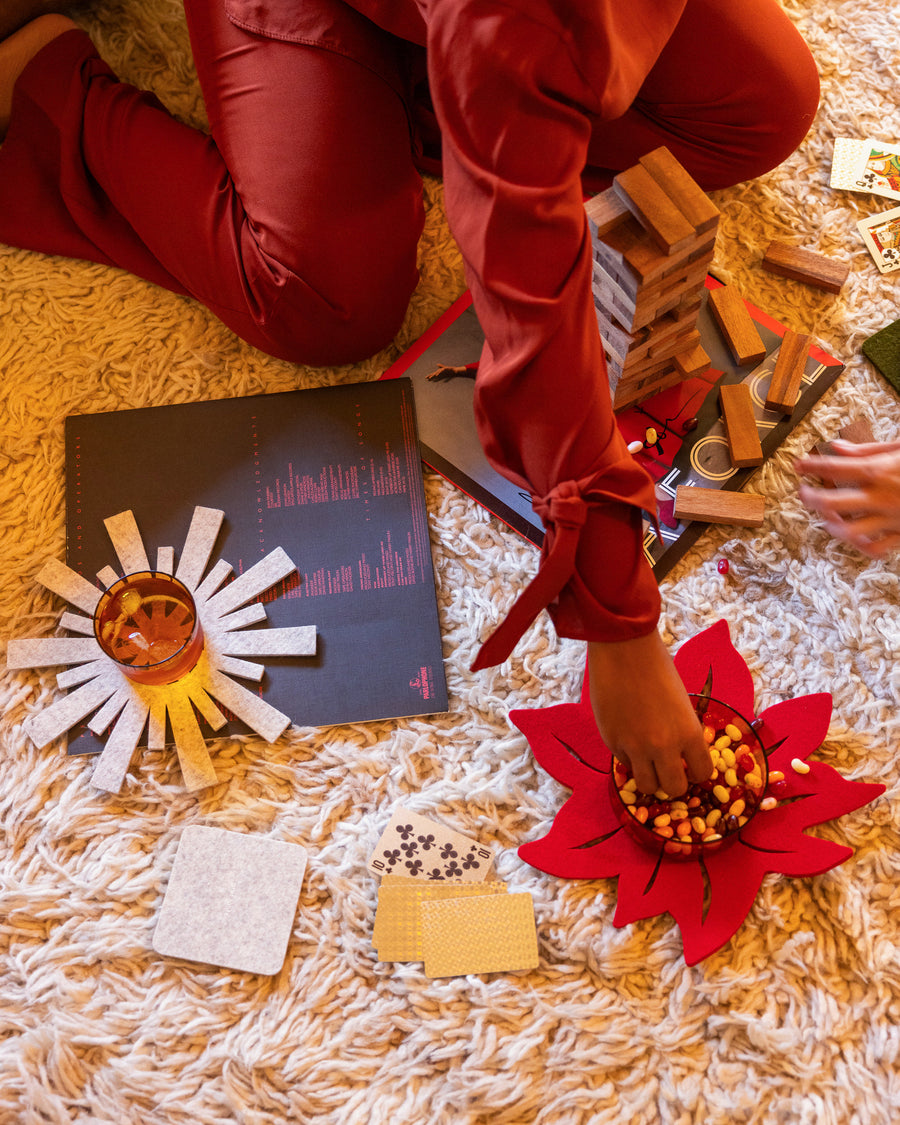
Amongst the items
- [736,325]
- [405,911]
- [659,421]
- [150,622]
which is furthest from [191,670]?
[736,325]

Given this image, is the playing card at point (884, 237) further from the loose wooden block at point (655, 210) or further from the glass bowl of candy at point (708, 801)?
the glass bowl of candy at point (708, 801)

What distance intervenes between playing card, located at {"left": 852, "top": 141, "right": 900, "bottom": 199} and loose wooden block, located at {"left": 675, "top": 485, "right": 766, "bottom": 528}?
18.1 inches

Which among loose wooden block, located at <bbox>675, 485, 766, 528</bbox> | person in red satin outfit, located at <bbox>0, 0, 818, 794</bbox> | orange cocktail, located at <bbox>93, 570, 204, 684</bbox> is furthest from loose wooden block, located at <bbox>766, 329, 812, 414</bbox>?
orange cocktail, located at <bbox>93, 570, 204, 684</bbox>

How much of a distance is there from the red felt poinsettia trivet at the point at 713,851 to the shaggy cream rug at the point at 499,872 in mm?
19

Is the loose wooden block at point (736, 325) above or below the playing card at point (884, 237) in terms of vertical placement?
below

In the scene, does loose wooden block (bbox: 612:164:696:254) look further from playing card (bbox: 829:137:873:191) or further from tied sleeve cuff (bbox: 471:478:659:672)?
playing card (bbox: 829:137:873:191)

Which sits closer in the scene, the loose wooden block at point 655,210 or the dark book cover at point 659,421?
the loose wooden block at point 655,210

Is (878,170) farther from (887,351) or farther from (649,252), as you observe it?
(649,252)

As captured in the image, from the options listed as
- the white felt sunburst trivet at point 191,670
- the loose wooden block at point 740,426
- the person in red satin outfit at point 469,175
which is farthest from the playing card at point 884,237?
the white felt sunburst trivet at point 191,670

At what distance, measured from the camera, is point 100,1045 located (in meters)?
0.79

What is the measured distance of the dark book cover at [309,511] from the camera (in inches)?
36.4

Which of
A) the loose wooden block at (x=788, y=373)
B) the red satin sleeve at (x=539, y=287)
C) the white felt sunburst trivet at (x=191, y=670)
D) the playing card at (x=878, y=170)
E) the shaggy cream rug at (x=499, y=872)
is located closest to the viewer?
the red satin sleeve at (x=539, y=287)

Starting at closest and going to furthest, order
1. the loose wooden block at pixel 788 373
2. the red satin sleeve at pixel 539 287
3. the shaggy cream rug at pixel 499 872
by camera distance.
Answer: the red satin sleeve at pixel 539 287 < the shaggy cream rug at pixel 499 872 < the loose wooden block at pixel 788 373

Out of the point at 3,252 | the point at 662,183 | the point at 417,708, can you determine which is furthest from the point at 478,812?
the point at 3,252
